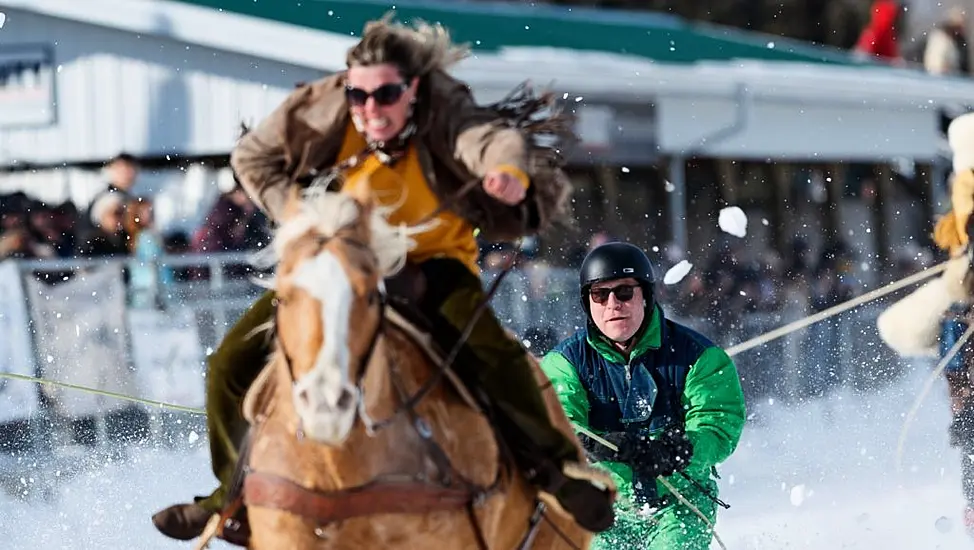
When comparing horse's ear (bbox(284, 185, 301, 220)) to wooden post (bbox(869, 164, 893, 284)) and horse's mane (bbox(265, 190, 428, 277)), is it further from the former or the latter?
wooden post (bbox(869, 164, 893, 284))

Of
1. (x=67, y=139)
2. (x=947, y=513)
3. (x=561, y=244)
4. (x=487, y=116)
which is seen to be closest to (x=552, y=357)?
(x=487, y=116)

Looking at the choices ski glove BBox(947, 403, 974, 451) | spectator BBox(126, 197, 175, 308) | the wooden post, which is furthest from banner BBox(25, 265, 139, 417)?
the wooden post

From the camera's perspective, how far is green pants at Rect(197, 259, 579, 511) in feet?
16.5

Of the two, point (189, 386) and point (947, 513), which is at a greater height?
point (189, 386)

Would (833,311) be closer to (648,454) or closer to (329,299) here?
(648,454)

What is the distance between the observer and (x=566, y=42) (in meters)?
19.2

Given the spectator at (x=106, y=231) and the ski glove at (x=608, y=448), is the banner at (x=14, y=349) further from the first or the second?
the ski glove at (x=608, y=448)

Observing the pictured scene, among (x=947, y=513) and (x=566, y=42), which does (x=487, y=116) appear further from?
(x=566, y=42)

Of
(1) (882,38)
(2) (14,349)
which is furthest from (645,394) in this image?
(1) (882,38)

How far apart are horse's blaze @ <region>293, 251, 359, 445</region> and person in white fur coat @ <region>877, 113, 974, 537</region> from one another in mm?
5234

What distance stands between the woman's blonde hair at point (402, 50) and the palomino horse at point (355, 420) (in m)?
0.49

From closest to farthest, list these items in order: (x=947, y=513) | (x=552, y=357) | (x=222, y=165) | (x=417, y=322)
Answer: (x=417, y=322) → (x=552, y=357) → (x=947, y=513) → (x=222, y=165)

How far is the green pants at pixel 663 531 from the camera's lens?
22.2ft

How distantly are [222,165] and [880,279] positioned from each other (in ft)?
20.6
